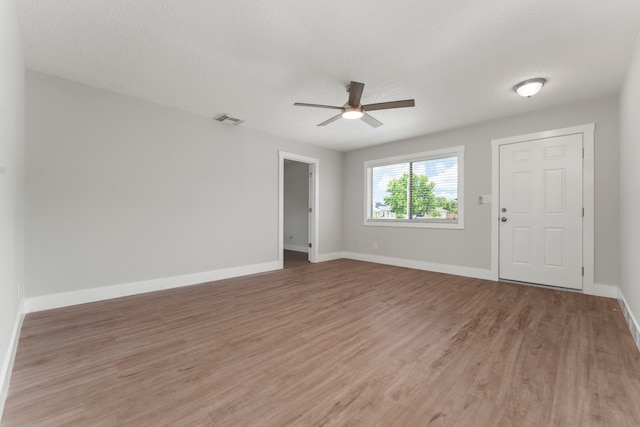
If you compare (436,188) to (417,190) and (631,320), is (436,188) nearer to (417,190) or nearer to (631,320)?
(417,190)

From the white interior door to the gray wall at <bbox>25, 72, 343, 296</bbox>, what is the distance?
3760 millimetres

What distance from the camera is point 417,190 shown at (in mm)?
5164

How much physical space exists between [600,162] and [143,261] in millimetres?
5815

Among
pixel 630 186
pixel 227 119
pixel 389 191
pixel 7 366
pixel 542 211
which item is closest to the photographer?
pixel 7 366

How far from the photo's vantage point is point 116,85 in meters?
3.10

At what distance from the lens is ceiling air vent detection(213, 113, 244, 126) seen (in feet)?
13.2

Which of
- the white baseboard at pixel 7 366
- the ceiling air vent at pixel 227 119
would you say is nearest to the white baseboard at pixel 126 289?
the white baseboard at pixel 7 366

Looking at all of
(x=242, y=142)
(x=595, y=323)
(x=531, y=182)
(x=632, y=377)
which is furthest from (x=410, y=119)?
(x=632, y=377)

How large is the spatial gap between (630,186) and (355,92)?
8.83 feet

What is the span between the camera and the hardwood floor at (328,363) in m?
1.40

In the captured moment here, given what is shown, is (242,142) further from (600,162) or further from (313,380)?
(600,162)

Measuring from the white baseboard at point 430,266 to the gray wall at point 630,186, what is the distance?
1524 millimetres

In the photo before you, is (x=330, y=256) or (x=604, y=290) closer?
(x=604, y=290)

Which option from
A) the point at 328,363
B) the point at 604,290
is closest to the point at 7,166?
the point at 328,363
